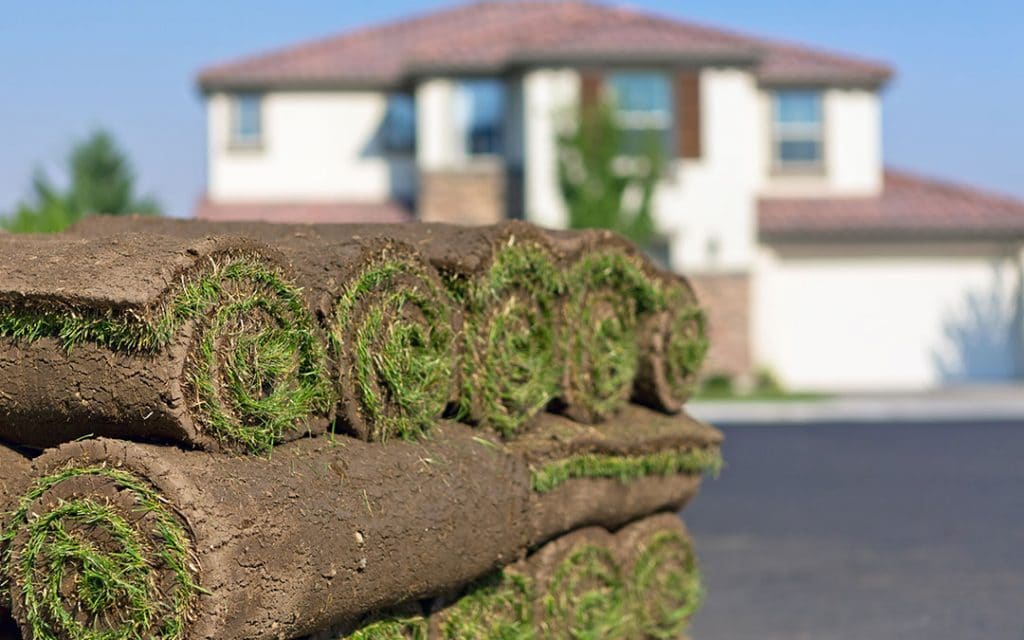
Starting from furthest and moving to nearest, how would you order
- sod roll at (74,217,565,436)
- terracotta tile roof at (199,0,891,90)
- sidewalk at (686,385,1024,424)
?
terracotta tile roof at (199,0,891,90) < sidewalk at (686,385,1024,424) < sod roll at (74,217,565,436)

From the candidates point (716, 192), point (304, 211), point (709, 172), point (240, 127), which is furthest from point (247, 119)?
point (716, 192)

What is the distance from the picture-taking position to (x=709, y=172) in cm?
2933

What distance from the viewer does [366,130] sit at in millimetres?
32375

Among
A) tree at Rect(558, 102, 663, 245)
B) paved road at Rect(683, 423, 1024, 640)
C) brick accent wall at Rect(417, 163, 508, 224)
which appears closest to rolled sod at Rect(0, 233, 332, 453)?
paved road at Rect(683, 423, 1024, 640)

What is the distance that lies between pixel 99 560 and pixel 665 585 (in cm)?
323

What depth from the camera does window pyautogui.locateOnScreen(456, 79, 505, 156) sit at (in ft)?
98.8

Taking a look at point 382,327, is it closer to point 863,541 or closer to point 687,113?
point 863,541

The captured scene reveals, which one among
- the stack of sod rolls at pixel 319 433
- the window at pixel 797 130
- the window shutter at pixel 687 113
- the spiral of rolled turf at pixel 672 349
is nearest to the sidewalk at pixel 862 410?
the window shutter at pixel 687 113

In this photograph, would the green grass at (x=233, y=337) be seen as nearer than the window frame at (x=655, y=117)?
Yes

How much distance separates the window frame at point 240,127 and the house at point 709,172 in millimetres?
50

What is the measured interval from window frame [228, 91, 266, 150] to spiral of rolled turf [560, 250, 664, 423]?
27341 millimetres

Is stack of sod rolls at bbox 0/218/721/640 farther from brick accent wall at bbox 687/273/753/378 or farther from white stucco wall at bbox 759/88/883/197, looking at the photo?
white stucco wall at bbox 759/88/883/197

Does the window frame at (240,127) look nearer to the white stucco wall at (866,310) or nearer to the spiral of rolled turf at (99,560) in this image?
the white stucco wall at (866,310)

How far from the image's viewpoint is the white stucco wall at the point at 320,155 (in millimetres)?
32250
